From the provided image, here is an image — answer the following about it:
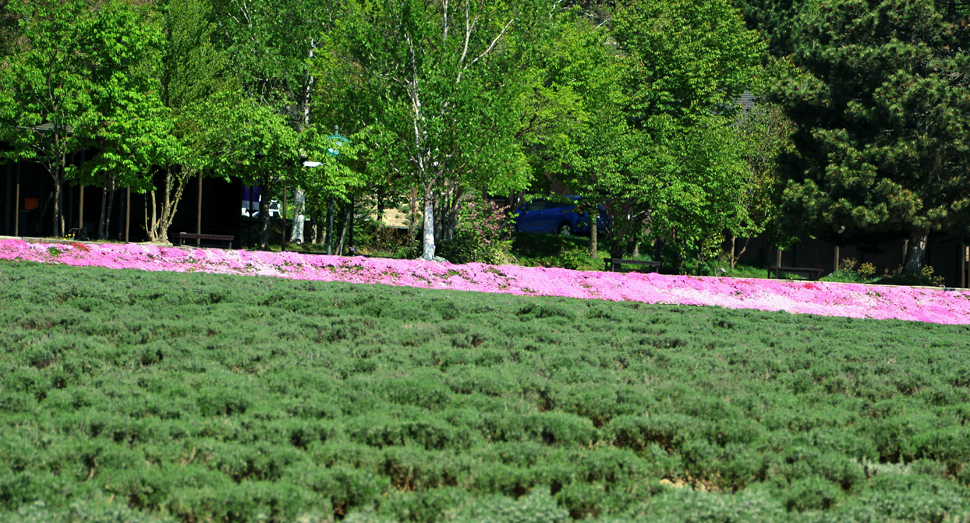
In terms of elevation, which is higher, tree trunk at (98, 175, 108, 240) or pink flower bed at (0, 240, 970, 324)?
tree trunk at (98, 175, 108, 240)

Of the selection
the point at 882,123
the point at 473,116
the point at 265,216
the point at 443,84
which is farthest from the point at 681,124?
the point at 265,216

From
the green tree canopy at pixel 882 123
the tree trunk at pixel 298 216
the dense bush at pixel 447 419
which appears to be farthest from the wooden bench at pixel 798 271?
the dense bush at pixel 447 419

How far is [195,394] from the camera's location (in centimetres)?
658

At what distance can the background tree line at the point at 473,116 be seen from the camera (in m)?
21.2

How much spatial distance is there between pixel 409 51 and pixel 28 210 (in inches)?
535

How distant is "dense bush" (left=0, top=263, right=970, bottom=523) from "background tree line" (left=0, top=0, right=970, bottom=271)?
11524mm

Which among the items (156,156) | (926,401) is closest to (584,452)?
(926,401)

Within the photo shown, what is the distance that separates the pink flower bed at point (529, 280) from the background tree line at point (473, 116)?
155 inches

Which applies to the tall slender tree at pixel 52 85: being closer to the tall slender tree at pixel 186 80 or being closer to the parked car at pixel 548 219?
the tall slender tree at pixel 186 80

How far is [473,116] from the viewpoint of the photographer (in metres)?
20.6

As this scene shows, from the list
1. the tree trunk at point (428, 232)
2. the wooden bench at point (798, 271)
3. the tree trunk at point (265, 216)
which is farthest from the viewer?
the wooden bench at point (798, 271)

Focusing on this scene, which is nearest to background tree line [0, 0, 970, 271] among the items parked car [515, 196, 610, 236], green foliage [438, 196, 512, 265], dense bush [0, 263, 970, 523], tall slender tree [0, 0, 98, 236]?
tall slender tree [0, 0, 98, 236]

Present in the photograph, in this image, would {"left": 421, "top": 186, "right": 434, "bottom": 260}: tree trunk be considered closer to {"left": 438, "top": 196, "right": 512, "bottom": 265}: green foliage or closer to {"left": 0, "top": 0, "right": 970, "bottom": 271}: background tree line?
{"left": 0, "top": 0, "right": 970, "bottom": 271}: background tree line

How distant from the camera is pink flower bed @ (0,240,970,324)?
15.5 metres
